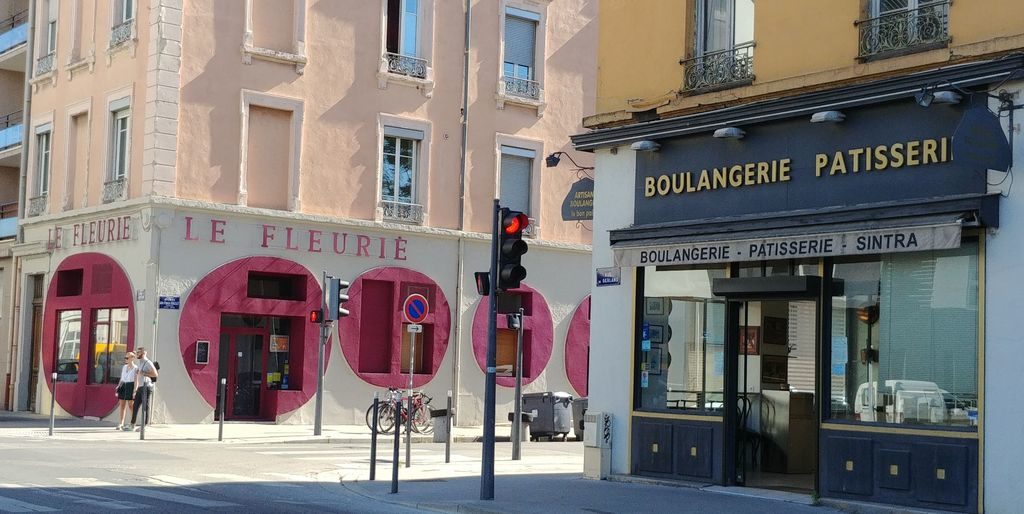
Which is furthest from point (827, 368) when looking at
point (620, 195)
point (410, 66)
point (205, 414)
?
point (410, 66)

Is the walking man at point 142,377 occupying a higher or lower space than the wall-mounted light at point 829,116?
lower

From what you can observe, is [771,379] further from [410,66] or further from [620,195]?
[410,66]

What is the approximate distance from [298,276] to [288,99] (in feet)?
12.8

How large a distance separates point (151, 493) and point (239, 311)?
1470 centimetres

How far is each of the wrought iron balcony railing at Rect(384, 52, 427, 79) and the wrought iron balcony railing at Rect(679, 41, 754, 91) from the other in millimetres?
15866

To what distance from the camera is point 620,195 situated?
657 inches

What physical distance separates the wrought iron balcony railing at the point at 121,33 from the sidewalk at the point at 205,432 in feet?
27.0

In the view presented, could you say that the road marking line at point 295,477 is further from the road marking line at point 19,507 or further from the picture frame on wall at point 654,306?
the picture frame on wall at point 654,306

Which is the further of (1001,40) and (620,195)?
(620,195)

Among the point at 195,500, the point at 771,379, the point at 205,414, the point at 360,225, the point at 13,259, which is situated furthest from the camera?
the point at 13,259

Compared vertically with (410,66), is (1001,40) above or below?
below

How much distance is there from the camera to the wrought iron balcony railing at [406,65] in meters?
31.0

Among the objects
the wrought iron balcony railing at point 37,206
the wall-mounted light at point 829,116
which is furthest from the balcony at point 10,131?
the wall-mounted light at point 829,116

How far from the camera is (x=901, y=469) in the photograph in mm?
13180
